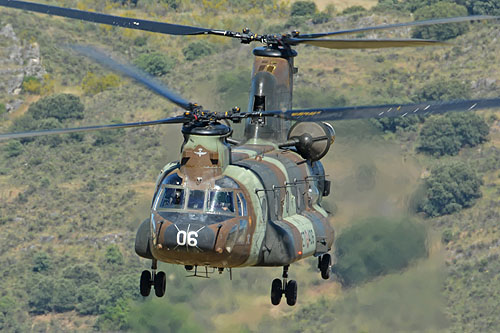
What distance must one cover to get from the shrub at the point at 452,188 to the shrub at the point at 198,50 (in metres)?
31.5

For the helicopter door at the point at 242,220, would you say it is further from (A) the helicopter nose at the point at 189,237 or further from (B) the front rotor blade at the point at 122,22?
(B) the front rotor blade at the point at 122,22

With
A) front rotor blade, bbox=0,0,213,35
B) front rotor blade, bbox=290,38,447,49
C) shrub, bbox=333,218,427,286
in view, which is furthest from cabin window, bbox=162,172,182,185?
shrub, bbox=333,218,427,286

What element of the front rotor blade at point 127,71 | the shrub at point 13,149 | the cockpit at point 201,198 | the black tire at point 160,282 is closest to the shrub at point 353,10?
the shrub at point 13,149

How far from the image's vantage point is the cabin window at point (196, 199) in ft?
103

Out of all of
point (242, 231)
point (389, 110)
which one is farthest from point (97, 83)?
point (242, 231)

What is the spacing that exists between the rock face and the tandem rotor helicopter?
71.2 meters

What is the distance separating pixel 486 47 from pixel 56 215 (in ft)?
124

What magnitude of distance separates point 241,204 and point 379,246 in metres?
23.8

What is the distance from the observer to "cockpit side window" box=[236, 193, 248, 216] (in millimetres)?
31984

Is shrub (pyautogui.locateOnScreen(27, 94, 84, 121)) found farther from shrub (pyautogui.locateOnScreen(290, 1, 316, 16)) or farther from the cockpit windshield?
the cockpit windshield

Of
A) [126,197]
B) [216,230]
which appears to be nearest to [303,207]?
[216,230]

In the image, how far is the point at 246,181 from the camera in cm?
3256

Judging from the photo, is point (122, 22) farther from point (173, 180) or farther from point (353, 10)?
point (353, 10)

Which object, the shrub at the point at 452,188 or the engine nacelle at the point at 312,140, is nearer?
the engine nacelle at the point at 312,140
